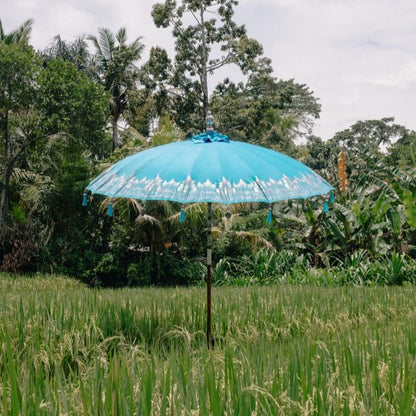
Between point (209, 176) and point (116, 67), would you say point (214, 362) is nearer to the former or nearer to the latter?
point (209, 176)

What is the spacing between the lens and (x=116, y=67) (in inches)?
795

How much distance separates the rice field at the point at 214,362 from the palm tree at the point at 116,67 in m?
15.8

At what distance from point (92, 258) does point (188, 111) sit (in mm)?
9493

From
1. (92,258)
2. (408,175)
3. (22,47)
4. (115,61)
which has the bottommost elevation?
(92,258)

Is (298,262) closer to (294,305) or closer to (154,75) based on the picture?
(294,305)

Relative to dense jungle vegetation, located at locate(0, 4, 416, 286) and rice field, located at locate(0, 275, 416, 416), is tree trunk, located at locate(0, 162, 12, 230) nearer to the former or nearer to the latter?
dense jungle vegetation, located at locate(0, 4, 416, 286)

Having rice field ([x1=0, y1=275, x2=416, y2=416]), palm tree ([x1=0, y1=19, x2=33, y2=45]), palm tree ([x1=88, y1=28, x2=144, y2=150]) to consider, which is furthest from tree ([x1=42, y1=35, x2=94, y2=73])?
rice field ([x1=0, y1=275, x2=416, y2=416])

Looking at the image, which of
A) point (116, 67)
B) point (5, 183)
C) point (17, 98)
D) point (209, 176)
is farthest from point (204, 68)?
point (209, 176)

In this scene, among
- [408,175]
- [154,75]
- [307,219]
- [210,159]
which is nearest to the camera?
[210,159]

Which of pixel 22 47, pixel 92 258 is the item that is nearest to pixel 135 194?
pixel 92 258

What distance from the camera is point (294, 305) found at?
5680 mm

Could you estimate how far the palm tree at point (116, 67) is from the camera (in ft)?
66.5

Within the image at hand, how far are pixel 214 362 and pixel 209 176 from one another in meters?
1.55

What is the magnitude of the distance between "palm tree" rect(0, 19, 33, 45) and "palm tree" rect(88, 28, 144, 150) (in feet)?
17.4
